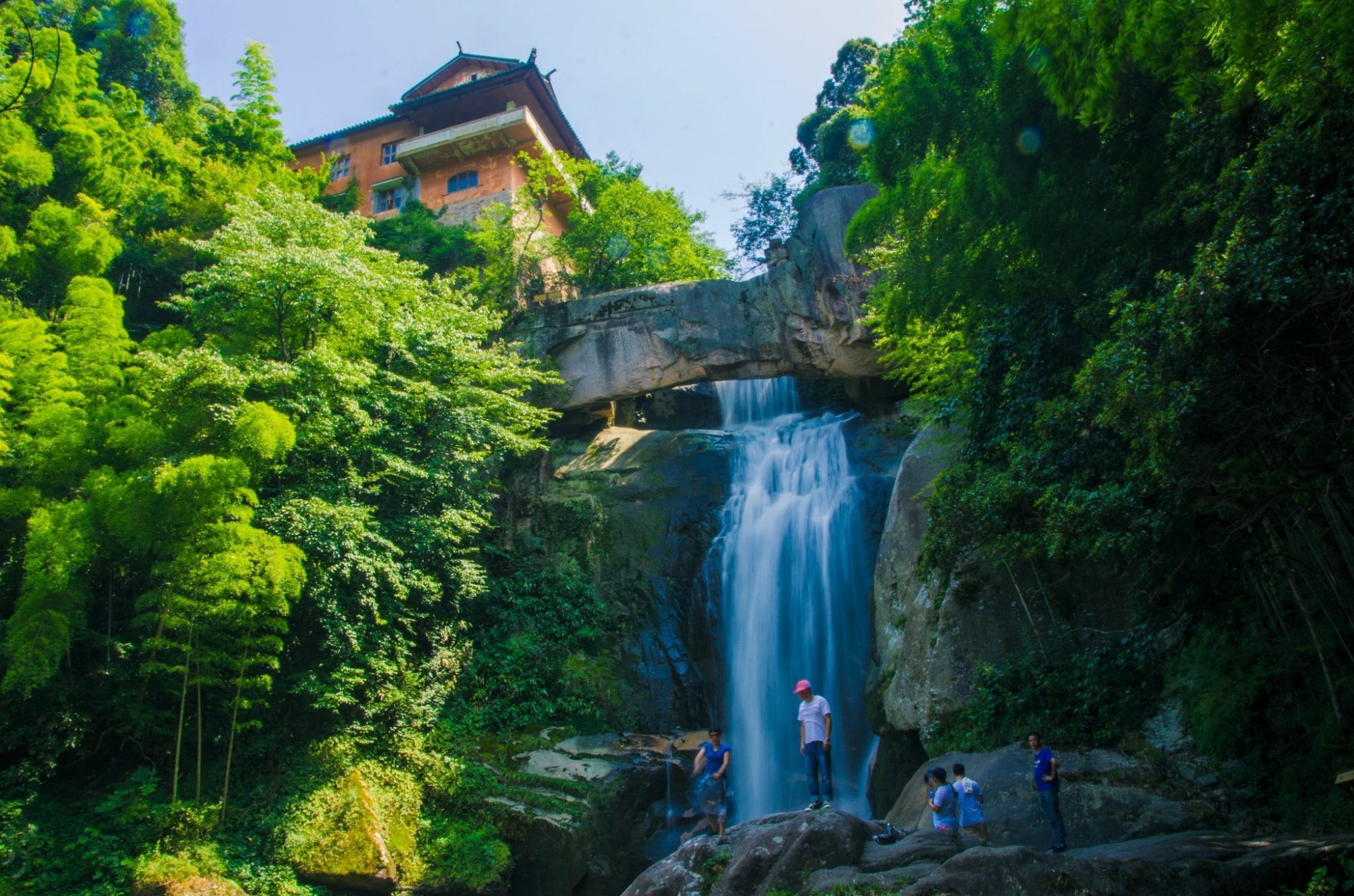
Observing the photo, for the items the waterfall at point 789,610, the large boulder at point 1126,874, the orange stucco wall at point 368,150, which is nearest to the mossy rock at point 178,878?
the waterfall at point 789,610

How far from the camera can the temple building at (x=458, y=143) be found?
28359 mm

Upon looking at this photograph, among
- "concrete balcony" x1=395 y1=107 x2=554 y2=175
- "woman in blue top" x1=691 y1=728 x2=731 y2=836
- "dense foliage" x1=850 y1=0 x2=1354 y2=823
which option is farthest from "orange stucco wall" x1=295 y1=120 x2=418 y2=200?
"woman in blue top" x1=691 y1=728 x2=731 y2=836

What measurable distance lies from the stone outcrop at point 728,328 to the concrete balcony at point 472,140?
10.8m

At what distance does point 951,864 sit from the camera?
5.50 m

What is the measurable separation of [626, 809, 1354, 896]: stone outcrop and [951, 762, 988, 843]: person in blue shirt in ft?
2.50

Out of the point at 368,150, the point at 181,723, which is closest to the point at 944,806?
the point at 181,723

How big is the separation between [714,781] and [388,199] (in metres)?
28.2

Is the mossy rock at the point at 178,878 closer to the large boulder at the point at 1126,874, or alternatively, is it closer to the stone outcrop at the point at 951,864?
the stone outcrop at the point at 951,864

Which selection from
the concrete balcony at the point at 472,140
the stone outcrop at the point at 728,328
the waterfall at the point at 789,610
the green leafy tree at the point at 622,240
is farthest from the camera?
the concrete balcony at the point at 472,140

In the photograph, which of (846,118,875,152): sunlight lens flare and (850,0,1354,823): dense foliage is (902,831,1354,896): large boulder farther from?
(846,118,875,152): sunlight lens flare

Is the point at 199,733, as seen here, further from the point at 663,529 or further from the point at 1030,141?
the point at 1030,141

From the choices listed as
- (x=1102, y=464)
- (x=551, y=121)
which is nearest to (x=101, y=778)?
(x=1102, y=464)

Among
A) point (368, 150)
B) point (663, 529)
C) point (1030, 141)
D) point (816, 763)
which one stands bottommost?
point (816, 763)

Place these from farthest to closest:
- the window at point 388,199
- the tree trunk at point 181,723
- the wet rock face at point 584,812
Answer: the window at point 388,199
the wet rock face at point 584,812
the tree trunk at point 181,723
